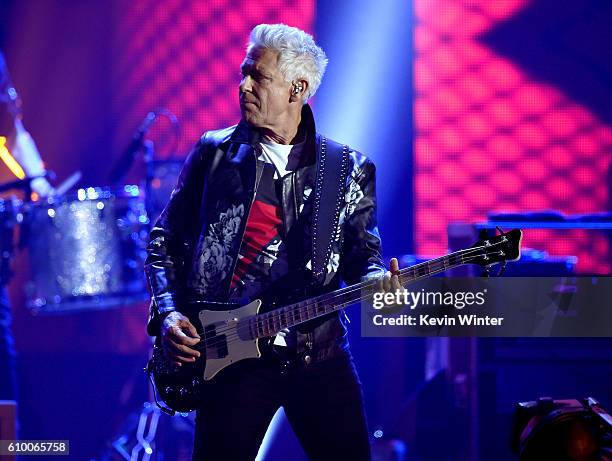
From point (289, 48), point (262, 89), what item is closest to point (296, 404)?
point (262, 89)

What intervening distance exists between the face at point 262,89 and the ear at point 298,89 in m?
0.02

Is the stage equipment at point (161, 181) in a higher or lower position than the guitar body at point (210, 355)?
higher

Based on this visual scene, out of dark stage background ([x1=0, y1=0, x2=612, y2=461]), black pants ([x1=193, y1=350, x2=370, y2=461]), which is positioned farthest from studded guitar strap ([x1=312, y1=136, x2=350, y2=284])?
dark stage background ([x1=0, y1=0, x2=612, y2=461])

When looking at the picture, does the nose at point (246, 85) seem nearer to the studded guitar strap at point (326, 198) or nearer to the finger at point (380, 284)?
the studded guitar strap at point (326, 198)

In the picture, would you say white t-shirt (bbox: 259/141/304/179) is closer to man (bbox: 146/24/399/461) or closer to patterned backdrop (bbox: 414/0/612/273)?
man (bbox: 146/24/399/461)

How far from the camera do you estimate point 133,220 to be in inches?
198

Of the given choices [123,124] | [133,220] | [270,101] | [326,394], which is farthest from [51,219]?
[326,394]

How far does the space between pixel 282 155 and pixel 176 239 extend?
480 mm

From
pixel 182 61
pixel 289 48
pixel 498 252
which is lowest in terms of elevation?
pixel 498 252

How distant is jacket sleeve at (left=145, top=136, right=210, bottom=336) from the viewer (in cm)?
305

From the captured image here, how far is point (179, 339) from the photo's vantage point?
9.45 feet

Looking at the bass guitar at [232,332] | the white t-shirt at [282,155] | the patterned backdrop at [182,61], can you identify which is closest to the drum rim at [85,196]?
the patterned backdrop at [182,61]

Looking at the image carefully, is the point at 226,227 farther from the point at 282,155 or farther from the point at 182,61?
the point at 182,61

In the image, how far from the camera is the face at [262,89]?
3059 millimetres
